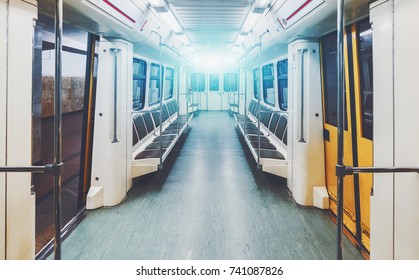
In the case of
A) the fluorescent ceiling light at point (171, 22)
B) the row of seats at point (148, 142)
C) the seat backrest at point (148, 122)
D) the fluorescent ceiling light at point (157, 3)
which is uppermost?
the fluorescent ceiling light at point (171, 22)

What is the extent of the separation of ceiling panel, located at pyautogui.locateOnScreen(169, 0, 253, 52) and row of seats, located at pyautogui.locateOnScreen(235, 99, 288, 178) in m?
1.60

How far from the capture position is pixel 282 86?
6.99m

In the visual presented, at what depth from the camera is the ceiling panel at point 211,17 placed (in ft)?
14.0

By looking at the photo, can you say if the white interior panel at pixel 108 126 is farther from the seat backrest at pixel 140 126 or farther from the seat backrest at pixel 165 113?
the seat backrest at pixel 165 113

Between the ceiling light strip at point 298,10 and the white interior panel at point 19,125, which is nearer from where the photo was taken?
the white interior panel at point 19,125

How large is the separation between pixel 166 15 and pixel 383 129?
147 inches

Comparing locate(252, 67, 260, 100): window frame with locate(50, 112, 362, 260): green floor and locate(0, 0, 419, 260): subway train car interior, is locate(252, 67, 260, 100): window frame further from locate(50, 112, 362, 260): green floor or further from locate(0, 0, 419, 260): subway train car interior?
locate(50, 112, 362, 260): green floor

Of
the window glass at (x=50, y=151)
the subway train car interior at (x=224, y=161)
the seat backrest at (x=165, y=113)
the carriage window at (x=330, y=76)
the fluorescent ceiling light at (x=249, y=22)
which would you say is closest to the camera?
the subway train car interior at (x=224, y=161)

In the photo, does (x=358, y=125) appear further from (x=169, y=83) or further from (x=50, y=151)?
(x=169, y=83)

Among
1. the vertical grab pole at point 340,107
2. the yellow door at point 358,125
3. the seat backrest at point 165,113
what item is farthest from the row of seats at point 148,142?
the vertical grab pole at point 340,107

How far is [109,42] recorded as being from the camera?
13.1ft

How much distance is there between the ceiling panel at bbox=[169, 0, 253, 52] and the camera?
4.26 m

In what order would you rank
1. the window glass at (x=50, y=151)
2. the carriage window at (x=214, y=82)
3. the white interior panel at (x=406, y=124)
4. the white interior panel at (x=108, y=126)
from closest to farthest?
the white interior panel at (x=406, y=124), the window glass at (x=50, y=151), the white interior panel at (x=108, y=126), the carriage window at (x=214, y=82)

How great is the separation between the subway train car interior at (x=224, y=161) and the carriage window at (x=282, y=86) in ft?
1.84
